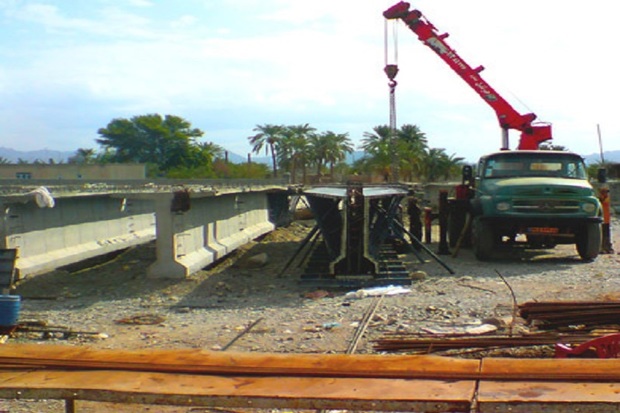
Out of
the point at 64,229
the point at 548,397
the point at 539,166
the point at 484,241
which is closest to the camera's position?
the point at 548,397

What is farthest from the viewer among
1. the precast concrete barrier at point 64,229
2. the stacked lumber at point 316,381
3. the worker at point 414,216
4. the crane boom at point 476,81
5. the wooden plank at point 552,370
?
the crane boom at point 476,81

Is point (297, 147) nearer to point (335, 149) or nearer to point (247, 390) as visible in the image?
point (335, 149)

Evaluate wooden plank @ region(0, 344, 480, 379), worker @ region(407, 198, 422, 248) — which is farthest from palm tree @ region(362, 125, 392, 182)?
wooden plank @ region(0, 344, 480, 379)

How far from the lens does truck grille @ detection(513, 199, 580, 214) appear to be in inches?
625

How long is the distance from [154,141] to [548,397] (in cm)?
8334

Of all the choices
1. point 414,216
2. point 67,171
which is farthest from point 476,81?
point 67,171

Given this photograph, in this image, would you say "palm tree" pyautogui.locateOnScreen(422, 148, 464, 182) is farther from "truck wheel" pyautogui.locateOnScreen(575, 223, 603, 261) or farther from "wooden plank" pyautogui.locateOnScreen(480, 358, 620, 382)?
"wooden plank" pyautogui.locateOnScreen(480, 358, 620, 382)

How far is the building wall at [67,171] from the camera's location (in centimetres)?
4310

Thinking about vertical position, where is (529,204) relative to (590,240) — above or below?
above

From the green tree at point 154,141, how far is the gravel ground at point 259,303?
67.4m

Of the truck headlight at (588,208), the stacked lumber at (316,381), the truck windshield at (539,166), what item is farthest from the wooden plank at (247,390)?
the truck windshield at (539,166)

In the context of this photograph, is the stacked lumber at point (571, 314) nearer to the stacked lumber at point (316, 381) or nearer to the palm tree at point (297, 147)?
the stacked lumber at point (316, 381)

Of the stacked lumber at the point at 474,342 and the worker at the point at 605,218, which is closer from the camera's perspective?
the stacked lumber at the point at 474,342

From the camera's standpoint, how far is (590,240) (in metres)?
16.1
